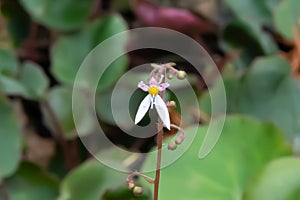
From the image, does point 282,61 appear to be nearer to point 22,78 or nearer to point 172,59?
point 172,59

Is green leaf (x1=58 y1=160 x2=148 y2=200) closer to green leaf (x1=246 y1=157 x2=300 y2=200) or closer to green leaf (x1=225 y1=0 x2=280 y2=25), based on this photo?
green leaf (x1=246 y1=157 x2=300 y2=200)

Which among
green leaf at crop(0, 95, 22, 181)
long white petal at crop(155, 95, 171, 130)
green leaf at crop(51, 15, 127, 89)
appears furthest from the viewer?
green leaf at crop(51, 15, 127, 89)

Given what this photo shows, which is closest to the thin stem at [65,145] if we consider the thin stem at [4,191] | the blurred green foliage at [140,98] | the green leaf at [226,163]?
the blurred green foliage at [140,98]

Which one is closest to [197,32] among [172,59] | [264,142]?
[172,59]

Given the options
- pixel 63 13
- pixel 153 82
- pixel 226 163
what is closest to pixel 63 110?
pixel 63 13

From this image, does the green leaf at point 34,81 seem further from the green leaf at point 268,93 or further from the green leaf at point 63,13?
the green leaf at point 268,93

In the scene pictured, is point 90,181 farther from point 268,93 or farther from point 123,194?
point 268,93

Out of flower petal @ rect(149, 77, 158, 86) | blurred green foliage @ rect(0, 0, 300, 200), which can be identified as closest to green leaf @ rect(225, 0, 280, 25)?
blurred green foliage @ rect(0, 0, 300, 200)
